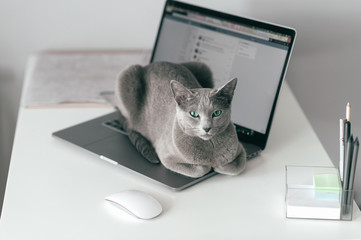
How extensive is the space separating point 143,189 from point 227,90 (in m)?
0.27

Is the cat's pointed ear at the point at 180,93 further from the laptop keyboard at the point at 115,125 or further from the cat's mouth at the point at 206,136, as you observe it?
the laptop keyboard at the point at 115,125

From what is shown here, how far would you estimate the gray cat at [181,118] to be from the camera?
104cm

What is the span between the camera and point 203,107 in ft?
3.38

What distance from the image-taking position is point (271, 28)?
124 cm

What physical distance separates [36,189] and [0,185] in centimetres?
73

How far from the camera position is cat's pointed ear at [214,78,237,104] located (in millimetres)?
1031

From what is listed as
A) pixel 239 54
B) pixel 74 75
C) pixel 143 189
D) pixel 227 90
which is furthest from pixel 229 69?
pixel 74 75

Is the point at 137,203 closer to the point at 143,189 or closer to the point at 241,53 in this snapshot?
the point at 143,189

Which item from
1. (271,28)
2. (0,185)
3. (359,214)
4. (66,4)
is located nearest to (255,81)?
(271,28)

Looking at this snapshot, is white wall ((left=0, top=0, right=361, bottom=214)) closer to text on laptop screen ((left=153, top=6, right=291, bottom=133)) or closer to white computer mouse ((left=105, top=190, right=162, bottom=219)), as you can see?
text on laptop screen ((left=153, top=6, right=291, bottom=133))

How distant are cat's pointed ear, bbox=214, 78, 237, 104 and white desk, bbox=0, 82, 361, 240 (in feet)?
0.63

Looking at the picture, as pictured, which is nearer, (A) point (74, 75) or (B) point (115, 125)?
(B) point (115, 125)

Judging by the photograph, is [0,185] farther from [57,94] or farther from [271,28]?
[271,28]

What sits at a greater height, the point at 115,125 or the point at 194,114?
the point at 194,114
